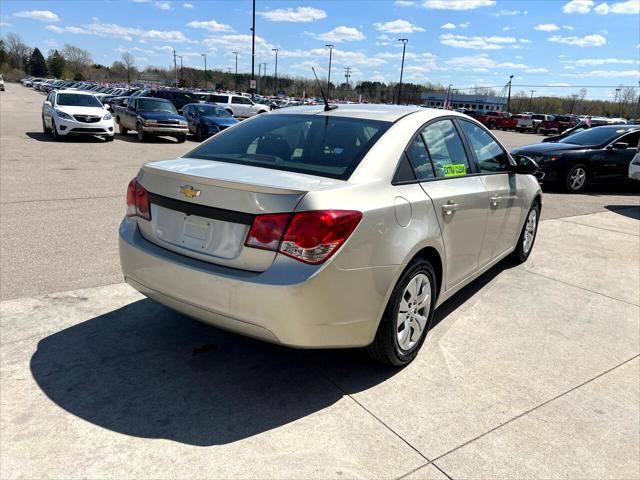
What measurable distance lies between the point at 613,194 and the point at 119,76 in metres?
149

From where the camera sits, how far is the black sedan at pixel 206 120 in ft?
66.4

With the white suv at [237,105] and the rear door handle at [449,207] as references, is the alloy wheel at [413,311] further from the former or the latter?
the white suv at [237,105]

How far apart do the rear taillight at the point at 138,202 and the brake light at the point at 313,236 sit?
1119 mm

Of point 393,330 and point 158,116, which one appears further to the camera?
point 158,116

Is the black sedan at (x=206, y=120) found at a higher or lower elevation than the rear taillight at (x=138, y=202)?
lower

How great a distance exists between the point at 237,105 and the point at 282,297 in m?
27.7

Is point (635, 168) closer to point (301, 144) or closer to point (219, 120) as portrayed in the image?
point (301, 144)

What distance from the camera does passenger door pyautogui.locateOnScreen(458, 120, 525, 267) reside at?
4.30 meters

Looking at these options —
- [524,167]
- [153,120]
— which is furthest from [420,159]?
[153,120]

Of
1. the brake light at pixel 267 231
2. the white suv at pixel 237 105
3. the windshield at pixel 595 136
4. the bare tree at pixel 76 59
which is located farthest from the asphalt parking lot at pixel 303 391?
the bare tree at pixel 76 59

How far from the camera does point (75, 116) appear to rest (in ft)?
54.5

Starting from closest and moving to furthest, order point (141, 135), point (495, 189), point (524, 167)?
point (495, 189) < point (524, 167) < point (141, 135)

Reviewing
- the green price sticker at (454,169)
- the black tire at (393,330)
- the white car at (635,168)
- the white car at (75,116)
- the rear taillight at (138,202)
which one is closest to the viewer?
the black tire at (393,330)

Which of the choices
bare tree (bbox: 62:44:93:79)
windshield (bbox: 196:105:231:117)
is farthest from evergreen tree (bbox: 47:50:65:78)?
windshield (bbox: 196:105:231:117)
